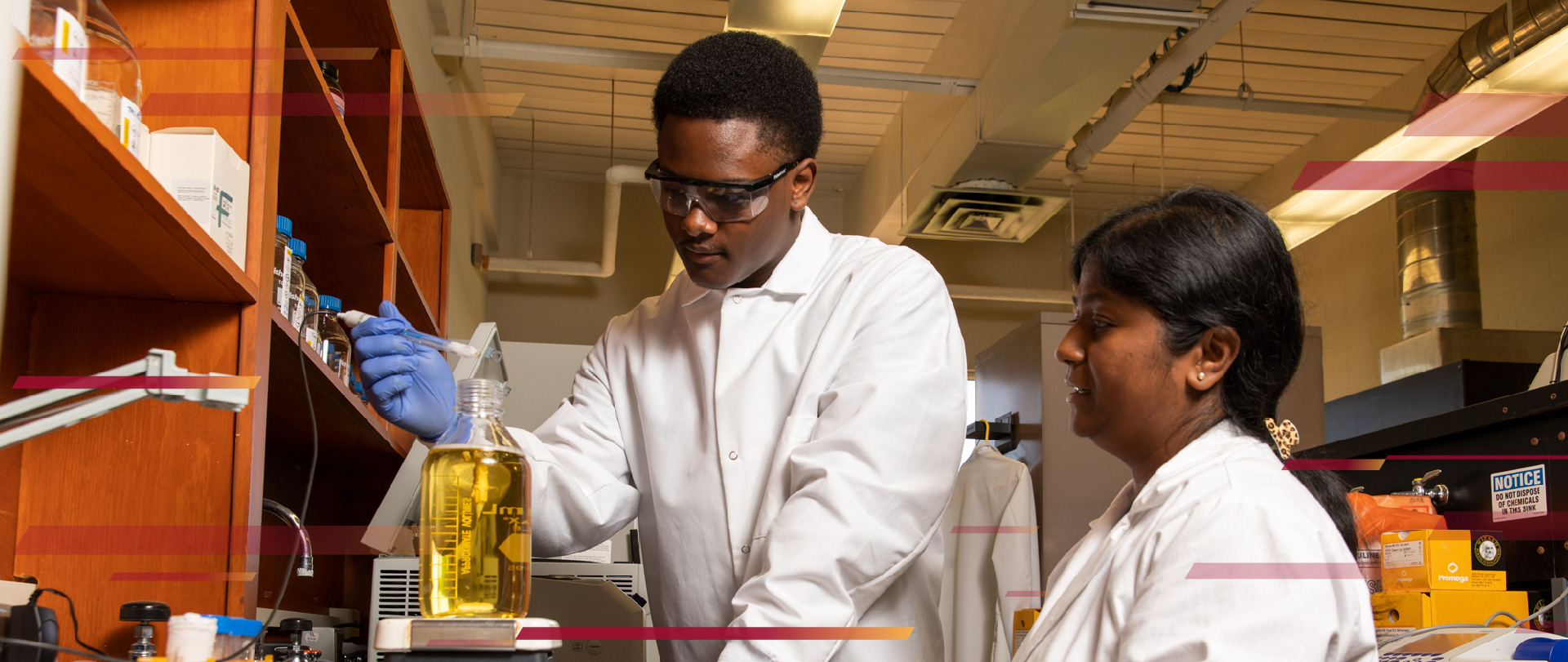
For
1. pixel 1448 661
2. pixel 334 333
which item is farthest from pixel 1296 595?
pixel 334 333

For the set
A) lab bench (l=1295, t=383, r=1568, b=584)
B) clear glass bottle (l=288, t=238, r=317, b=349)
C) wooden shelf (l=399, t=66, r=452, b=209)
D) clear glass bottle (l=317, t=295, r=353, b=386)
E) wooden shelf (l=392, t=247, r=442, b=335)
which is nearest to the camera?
clear glass bottle (l=288, t=238, r=317, b=349)

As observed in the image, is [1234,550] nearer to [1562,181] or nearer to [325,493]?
[325,493]

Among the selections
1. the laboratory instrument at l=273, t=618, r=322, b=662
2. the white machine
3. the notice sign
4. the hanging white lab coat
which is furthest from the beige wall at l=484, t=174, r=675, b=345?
the white machine

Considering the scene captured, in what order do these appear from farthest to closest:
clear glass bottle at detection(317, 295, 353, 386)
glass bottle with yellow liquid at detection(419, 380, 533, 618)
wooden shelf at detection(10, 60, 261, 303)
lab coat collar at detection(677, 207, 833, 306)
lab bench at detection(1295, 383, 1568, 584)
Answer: clear glass bottle at detection(317, 295, 353, 386) < lab bench at detection(1295, 383, 1568, 584) < lab coat collar at detection(677, 207, 833, 306) < glass bottle with yellow liquid at detection(419, 380, 533, 618) < wooden shelf at detection(10, 60, 261, 303)

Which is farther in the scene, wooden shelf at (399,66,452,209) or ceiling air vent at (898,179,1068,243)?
ceiling air vent at (898,179,1068,243)

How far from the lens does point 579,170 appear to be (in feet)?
23.3

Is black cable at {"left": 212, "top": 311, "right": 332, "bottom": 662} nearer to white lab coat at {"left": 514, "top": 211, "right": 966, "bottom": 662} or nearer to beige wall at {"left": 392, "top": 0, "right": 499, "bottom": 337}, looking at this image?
white lab coat at {"left": 514, "top": 211, "right": 966, "bottom": 662}

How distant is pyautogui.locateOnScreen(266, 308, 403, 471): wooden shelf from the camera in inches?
57.7

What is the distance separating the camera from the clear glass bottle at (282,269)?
4.77ft

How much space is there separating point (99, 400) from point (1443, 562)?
1.82m

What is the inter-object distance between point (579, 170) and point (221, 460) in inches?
240

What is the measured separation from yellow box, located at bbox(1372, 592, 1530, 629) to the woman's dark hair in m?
0.81

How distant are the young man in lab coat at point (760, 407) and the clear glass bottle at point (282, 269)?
1.24 ft

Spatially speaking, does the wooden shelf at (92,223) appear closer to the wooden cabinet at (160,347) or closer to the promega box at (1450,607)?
the wooden cabinet at (160,347)
